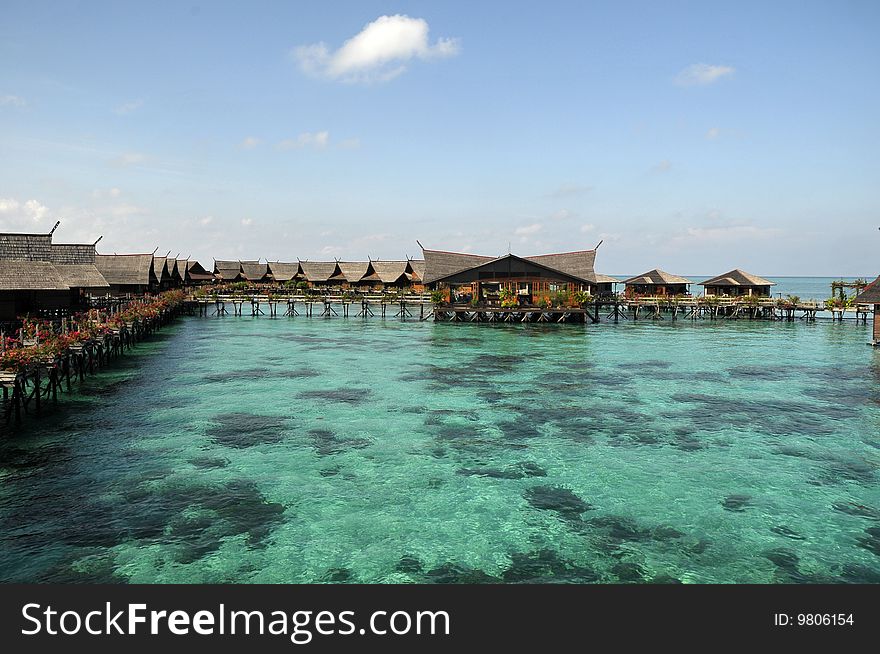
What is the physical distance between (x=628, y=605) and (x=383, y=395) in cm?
1590

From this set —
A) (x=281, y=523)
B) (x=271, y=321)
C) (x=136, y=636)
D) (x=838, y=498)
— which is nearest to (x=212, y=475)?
(x=281, y=523)

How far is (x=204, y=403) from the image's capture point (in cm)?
2011

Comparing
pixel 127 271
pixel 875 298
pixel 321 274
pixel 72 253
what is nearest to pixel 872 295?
pixel 875 298

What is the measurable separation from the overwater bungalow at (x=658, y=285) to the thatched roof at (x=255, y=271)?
49.2 meters

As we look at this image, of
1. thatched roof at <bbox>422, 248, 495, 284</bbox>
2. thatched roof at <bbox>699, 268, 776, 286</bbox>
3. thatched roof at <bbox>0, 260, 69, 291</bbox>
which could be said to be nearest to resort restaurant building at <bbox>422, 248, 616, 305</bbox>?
thatched roof at <bbox>422, 248, 495, 284</bbox>

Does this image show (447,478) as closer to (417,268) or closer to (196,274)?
(417,268)

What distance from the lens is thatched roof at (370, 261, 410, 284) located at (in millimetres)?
76250

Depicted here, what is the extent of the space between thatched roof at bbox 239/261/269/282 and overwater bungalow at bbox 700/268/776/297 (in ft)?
187

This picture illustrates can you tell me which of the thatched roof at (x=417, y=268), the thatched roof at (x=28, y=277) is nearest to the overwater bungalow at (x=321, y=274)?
the thatched roof at (x=417, y=268)

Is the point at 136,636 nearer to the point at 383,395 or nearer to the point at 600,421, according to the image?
the point at 600,421

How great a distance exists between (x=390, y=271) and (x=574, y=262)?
29.0m

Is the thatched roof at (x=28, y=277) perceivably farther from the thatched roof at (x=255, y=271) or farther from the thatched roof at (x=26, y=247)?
the thatched roof at (x=255, y=271)

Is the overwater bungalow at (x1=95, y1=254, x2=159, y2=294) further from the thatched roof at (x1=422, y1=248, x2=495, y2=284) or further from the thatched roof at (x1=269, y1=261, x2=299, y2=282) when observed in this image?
the thatched roof at (x1=269, y1=261, x2=299, y2=282)

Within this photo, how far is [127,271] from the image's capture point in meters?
48.8
